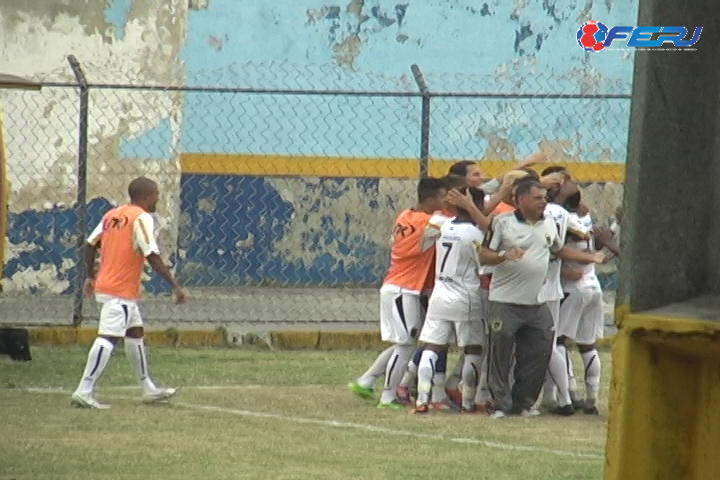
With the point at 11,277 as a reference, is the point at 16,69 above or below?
above

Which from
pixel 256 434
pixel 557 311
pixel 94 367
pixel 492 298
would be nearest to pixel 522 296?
pixel 492 298

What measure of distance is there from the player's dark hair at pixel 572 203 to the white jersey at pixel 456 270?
1064mm

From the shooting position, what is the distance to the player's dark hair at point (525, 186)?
1236 cm

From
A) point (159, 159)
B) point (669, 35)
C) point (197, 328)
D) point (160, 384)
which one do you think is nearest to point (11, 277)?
point (159, 159)

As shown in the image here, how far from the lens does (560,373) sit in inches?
512

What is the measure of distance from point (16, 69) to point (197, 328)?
16.4 ft

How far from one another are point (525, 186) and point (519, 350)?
49.2 inches

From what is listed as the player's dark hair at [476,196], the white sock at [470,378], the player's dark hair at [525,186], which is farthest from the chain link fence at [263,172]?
the player's dark hair at [525,186]

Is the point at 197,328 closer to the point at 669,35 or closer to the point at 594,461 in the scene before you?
the point at 594,461

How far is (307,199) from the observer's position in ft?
73.5

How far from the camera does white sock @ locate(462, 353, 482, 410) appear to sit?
12.9 meters

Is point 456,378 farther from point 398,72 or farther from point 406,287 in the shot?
point 398,72

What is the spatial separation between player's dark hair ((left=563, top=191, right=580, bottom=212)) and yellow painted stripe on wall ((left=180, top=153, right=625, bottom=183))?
8392mm

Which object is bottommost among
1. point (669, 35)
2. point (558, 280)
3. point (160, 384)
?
point (160, 384)
